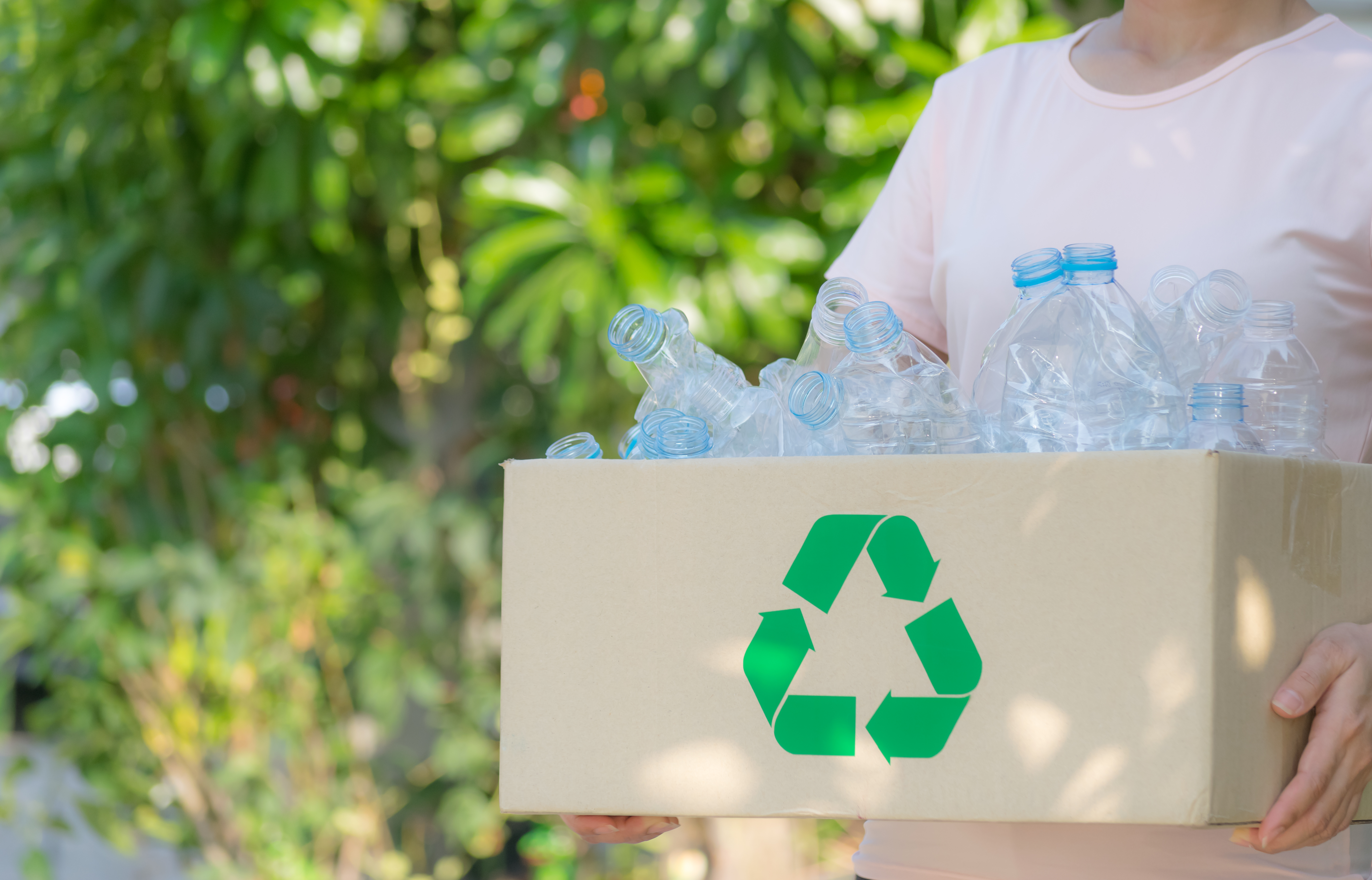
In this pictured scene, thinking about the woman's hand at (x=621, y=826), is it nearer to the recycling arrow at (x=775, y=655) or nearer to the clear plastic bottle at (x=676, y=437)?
the recycling arrow at (x=775, y=655)

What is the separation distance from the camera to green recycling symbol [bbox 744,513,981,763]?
0.64 meters

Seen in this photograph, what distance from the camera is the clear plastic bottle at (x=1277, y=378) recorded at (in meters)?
0.72

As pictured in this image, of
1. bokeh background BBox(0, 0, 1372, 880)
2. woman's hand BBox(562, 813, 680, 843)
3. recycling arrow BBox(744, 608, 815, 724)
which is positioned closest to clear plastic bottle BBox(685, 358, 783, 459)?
recycling arrow BBox(744, 608, 815, 724)

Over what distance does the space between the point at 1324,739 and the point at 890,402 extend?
30cm

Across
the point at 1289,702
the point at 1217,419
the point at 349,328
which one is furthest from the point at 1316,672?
the point at 349,328

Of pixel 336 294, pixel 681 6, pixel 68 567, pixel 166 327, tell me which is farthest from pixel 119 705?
pixel 681 6

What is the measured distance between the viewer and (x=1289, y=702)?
0.62 m

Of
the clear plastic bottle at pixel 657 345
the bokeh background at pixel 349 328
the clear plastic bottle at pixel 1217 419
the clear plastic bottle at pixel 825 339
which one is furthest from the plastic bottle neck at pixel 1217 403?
the bokeh background at pixel 349 328

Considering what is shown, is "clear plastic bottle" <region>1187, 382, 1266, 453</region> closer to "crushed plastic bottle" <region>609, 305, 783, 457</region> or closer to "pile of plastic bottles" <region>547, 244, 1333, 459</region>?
"pile of plastic bottles" <region>547, 244, 1333, 459</region>

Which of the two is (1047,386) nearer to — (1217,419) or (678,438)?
(1217,419)

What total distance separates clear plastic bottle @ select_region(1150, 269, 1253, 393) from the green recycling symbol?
0.21 meters

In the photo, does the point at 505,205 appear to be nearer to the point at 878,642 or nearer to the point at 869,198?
the point at 869,198

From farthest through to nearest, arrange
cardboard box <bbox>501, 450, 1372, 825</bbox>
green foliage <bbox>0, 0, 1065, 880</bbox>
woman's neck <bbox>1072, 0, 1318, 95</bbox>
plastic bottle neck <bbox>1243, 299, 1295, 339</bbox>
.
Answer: green foliage <bbox>0, 0, 1065, 880</bbox> < woman's neck <bbox>1072, 0, 1318, 95</bbox> < plastic bottle neck <bbox>1243, 299, 1295, 339</bbox> < cardboard box <bbox>501, 450, 1372, 825</bbox>

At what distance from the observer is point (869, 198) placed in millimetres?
1672
